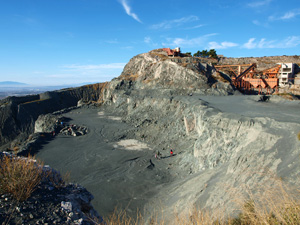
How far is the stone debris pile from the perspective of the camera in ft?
94.4

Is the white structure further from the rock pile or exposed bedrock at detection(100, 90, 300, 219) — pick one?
the rock pile

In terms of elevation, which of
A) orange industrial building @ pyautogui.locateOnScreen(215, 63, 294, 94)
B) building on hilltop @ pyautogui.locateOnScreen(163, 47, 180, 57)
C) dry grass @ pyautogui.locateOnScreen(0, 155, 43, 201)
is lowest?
dry grass @ pyautogui.locateOnScreen(0, 155, 43, 201)

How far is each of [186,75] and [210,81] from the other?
15.5 ft

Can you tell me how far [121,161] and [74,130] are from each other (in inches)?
535

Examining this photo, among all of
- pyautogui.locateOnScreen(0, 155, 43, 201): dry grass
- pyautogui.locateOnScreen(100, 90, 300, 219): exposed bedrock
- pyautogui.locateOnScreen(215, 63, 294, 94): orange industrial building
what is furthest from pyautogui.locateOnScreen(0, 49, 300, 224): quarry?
pyautogui.locateOnScreen(0, 155, 43, 201): dry grass

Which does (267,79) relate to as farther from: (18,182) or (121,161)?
(18,182)

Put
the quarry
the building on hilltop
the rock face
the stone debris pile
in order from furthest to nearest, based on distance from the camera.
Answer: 1. the building on hilltop
2. the rock face
3. the stone debris pile
4. the quarry

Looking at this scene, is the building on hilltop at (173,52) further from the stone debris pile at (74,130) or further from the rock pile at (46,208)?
the rock pile at (46,208)

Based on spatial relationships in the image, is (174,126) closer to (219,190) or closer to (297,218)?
(219,190)

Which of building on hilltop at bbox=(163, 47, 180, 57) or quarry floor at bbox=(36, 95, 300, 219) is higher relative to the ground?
building on hilltop at bbox=(163, 47, 180, 57)

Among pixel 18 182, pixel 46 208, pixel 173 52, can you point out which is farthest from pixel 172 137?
pixel 173 52

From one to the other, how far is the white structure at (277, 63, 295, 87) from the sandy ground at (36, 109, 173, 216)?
2986cm

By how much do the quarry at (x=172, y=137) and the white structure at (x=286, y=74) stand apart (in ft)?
0.65

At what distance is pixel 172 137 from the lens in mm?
23438
